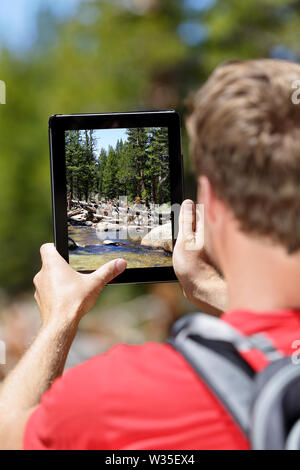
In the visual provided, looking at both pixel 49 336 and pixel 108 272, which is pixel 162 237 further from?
pixel 49 336

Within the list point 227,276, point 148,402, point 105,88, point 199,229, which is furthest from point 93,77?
point 148,402

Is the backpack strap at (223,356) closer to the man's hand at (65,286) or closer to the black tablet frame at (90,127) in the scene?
the man's hand at (65,286)

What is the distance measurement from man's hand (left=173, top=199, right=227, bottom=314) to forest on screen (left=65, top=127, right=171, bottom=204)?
86 mm

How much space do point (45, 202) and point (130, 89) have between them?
4.86 ft

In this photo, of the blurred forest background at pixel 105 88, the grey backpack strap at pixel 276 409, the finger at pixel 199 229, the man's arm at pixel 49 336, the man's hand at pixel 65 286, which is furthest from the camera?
the blurred forest background at pixel 105 88

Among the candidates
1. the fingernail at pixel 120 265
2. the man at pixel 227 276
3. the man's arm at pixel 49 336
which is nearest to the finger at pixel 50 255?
the man's arm at pixel 49 336

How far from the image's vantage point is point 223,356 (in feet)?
2.35

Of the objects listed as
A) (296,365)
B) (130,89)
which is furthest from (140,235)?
(130,89)

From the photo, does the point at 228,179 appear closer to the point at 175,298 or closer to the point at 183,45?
the point at 175,298

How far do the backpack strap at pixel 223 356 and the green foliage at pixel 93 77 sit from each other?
17.9ft

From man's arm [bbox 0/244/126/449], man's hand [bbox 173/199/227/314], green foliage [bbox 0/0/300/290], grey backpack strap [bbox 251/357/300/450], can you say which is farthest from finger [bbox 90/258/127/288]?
green foliage [bbox 0/0/300/290]

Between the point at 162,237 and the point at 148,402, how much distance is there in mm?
566

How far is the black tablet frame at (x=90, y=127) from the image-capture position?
1218 mm

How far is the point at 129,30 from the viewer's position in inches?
285
